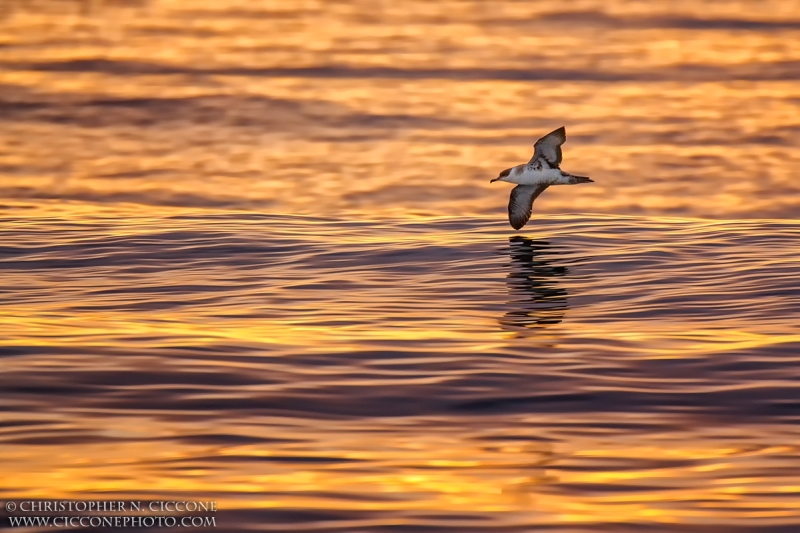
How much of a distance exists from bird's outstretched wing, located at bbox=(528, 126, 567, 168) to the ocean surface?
50.0 inches

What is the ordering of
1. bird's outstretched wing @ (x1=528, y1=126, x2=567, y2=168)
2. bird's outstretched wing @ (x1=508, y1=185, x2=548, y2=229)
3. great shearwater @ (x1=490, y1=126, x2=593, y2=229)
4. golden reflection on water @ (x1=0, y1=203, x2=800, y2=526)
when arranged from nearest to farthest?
golden reflection on water @ (x1=0, y1=203, x2=800, y2=526), bird's outstretched wing @ (x1=528, y1=126, x2=567, y2=168), great shearwater @ (x1=490, y1=126, x2=593, y2=229), bird's outstretched wing @ (x1=508, y1=185, x2=548, y2=229)

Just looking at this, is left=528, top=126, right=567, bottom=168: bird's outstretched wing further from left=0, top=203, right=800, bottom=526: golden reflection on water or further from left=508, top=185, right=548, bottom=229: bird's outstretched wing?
left=0, top=203, right=800, bottom=526: golden reflection on water

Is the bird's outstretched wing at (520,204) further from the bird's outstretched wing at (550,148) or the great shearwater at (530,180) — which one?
the bird's outstretched wing at (550,148)

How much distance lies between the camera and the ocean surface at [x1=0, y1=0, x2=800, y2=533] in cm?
902

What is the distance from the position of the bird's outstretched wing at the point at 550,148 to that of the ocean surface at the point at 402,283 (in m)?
1.27

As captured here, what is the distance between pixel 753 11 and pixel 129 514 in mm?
36670

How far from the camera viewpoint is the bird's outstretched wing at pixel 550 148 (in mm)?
18859

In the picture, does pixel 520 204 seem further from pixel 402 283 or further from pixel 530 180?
pixel 402 283

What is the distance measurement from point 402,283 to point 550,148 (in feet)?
14.4

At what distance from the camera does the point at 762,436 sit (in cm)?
1003

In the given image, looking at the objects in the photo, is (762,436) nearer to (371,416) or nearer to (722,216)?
(371,416)

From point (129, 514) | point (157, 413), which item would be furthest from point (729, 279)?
point (129, 514)

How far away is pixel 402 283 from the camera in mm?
16297

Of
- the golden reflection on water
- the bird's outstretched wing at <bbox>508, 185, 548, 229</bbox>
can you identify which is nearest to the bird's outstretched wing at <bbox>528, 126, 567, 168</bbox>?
the bird's outstretched wing at <bbox>508, 185, 548, 229</bbox>
